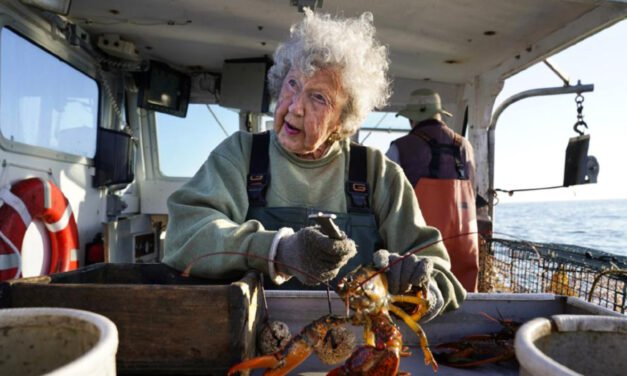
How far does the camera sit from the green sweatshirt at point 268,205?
1.59 m

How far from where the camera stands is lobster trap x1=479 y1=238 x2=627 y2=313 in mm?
2770

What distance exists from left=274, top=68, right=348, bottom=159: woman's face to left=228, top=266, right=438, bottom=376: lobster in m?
0.88

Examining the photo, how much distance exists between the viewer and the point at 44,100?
146 inches

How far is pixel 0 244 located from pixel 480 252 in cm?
421

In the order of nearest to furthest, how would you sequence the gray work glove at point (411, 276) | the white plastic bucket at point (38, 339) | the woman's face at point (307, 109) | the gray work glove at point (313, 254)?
the white plastic bucket at point (38, 339) < the gray work glove at point (313, 254) < the gray work glove at point (411, 276) < the woman's face at point (307, 109)

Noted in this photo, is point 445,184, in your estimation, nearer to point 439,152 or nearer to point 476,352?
point 439,152

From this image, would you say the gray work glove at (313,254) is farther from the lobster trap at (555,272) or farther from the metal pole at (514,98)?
the metal pole at (514,98)

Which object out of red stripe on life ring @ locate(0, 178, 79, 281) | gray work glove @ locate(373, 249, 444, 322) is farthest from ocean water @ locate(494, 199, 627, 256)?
red stripe on life ring @ locate(0, 178, 79, 281)

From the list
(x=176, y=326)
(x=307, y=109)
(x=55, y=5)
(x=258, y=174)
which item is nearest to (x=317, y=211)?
(x=258, y=174)

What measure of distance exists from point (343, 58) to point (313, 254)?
1167 mm

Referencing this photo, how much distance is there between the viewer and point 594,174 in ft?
13.6

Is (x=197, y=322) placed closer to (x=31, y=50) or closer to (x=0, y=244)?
(x=0, y=244)

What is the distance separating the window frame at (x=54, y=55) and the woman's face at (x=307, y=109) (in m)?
2.26

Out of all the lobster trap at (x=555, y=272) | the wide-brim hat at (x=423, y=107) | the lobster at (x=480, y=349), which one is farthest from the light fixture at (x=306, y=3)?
the lobster at (x=480, y=349)
